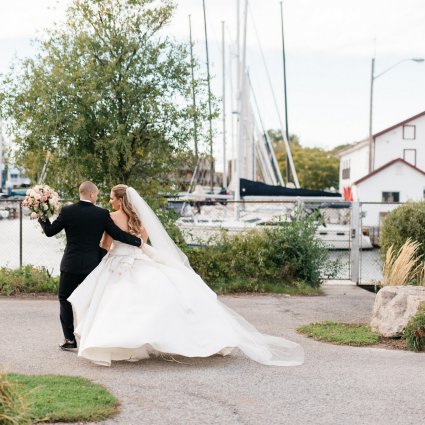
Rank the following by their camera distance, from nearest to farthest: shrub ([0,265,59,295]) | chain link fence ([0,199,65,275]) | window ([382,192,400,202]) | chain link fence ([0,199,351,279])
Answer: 1. shrub ([0,265,59,295])
2. chain link fence ([0,199,351,279])
3. chain link fence ([0,199,65,275])
4. window ([382,192,400,202])

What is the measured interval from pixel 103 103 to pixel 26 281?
366cm

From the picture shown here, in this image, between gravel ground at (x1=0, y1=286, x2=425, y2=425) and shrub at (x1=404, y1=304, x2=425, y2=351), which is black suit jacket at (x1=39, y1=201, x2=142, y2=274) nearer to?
gravel ground at (x1=0, y1=286, x2=425, y2=425)

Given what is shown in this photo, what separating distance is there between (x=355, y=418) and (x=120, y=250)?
3710 mm

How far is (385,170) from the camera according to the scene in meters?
55.1

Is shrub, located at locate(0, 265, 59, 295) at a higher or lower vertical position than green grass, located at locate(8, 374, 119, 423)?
higher

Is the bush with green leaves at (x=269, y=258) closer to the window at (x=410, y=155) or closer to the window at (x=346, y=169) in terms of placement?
the window at (x=410, y=155)

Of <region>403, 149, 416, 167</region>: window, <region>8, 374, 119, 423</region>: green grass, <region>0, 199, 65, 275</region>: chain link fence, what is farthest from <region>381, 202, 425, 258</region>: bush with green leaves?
<region>403, 149, 416, 167</region>: window

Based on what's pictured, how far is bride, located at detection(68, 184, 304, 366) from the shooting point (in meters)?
8.18

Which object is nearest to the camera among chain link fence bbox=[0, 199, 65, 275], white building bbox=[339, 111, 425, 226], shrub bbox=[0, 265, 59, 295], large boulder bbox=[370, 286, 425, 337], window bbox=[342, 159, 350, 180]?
large boulder bbox=[370, 286, 425, 337]

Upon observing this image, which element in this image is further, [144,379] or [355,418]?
[144,379]

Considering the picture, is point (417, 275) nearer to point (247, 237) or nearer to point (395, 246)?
point (395, 246)

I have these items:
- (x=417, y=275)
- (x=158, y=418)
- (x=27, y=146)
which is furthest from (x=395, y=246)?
(x=158, y=418)

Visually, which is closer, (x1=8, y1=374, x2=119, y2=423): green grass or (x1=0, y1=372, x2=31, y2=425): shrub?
(x1=0, y1=372, x2=31, y2=425): shrub

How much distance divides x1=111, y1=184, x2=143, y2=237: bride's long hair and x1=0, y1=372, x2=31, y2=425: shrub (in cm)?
418
